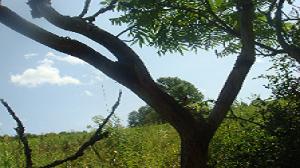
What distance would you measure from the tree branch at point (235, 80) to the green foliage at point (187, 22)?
701mm

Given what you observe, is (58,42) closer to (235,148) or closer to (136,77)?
(136,77)

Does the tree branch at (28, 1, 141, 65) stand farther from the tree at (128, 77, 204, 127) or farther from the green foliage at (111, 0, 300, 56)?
the tree at (128, 77, 204, 127)

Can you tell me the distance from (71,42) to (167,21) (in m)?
3.00

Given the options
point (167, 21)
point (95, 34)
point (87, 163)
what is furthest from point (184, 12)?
point (87, 163)

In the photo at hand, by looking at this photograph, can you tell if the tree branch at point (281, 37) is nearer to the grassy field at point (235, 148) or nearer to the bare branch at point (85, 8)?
the grassy field at point (235, 148)

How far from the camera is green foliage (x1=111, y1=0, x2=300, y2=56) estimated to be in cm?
421

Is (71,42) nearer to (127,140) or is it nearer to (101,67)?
(101,67)

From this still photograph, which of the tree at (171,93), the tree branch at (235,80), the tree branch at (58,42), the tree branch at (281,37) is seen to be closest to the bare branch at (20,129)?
the tree branch at (58,42)

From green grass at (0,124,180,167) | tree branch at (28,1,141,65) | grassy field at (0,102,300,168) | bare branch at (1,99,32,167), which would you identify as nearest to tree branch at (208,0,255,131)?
grassy field at (0,102,300,168)


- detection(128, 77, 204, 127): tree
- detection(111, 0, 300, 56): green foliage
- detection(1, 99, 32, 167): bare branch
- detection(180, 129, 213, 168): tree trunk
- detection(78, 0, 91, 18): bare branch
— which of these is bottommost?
detection(1, 99, 32, 167): bare branch

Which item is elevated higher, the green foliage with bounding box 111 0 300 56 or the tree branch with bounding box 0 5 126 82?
the green foliage with bounding box 111 0 300 56

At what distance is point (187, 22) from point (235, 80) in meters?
2.26

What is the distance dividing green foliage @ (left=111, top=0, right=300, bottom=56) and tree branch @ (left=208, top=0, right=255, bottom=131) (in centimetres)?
70

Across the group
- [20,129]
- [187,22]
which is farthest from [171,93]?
[20,129]
